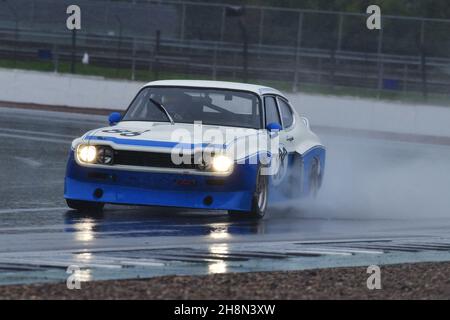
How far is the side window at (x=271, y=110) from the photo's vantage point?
1337 cm

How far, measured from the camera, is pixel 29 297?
7.20m

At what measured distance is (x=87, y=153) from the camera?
39.4 feet

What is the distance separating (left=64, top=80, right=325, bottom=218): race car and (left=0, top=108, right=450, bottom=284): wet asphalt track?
230 mm

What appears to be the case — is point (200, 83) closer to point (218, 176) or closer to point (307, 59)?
point (218, 176)

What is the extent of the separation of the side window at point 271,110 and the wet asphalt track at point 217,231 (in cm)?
→ 94

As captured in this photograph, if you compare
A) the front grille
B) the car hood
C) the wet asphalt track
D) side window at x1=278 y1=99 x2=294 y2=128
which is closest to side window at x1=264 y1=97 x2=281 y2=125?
side window at x1=278 y1=99 x2=294 y2=128

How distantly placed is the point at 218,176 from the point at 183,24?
25216 mm

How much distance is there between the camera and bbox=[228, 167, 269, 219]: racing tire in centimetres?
1200

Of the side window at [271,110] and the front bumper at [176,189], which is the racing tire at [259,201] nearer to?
the front bumper at [176,189]

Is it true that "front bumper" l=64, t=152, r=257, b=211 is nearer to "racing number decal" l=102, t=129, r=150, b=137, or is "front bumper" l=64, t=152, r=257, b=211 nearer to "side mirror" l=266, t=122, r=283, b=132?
"racing number decal" l=102, t=129, r=150, b=137

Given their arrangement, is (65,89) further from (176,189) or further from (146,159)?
(176,189)

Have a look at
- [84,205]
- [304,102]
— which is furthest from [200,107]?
[304,102]

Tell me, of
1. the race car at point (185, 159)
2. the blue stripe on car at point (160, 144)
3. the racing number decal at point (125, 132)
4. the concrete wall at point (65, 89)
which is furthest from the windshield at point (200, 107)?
the concrete wall at point (65, 89)
